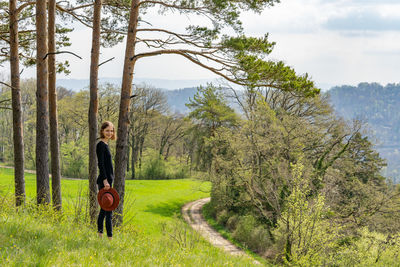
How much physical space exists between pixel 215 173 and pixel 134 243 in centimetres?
1808

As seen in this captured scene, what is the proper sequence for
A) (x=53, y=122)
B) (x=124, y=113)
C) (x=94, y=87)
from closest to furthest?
(x=124, y=113), (x=94, y=87), (x=53, y=122)

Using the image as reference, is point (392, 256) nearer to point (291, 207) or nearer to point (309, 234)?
point (309, 234)

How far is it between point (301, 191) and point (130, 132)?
90.8 feet

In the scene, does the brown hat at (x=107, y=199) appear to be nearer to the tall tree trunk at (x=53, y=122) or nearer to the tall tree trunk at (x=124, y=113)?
the tall tree trunk at (x=124, y=113)

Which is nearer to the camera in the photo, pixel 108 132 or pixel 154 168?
pixel 108 132

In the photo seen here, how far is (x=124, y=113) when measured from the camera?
8766 millimetres

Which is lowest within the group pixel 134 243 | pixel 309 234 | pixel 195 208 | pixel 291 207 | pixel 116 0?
pixel 195 208

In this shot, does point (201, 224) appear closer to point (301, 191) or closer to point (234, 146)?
point (234, 146)

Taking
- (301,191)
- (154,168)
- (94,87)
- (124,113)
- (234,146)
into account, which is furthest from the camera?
(154,168)

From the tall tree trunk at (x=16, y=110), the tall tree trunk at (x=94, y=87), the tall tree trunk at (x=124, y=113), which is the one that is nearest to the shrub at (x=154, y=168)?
the tall tree trunk at (x=16, y=110)

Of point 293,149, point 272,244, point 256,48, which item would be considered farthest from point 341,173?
point 256,48

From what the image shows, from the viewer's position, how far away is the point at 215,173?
23.6 meters

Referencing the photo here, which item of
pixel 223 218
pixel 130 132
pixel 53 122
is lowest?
pixel 223 218

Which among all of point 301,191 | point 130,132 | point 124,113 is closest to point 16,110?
point 124,113
